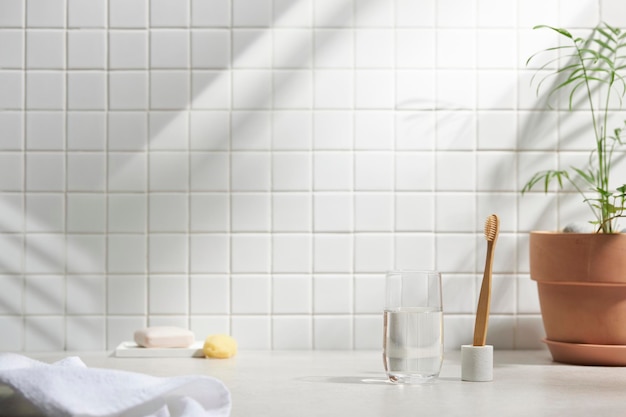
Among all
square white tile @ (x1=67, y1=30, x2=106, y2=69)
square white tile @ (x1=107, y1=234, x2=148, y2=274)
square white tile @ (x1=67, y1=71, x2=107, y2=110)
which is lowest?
square white tile @ (x1=107, y1=234, x2=148, y2=274)

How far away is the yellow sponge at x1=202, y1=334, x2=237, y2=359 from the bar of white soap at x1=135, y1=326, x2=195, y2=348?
44mm

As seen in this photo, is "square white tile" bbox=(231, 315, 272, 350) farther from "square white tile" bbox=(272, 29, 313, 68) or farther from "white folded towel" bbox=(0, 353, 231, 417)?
"white folded towel" bbox=(0, 353, 231, 417)

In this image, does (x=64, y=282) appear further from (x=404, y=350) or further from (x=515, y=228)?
(x=515, y=228)

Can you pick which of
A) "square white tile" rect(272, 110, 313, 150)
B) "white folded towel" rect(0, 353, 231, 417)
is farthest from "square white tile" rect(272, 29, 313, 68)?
"white folded towel" rect(0, 353, 231, 417)

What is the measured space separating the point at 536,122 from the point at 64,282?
1.11m

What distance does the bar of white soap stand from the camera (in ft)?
5.53

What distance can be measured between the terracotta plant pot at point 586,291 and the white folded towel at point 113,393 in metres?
0.79

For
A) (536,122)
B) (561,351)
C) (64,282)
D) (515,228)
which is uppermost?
(536,122)

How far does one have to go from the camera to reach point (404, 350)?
1311 millimetres

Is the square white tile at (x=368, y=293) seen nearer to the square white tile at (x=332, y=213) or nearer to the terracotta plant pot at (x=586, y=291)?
the square white tile at (x=332, y=213)

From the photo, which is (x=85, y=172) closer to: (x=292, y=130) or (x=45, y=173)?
(x=45, y=173)

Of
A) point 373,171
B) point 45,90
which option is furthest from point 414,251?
point 45,90

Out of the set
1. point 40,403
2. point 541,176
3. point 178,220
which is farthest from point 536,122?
point 40,403

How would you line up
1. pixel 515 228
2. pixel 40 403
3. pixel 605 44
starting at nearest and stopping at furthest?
pixel 40 403 → pixel 605 44 → pixel 515 228
